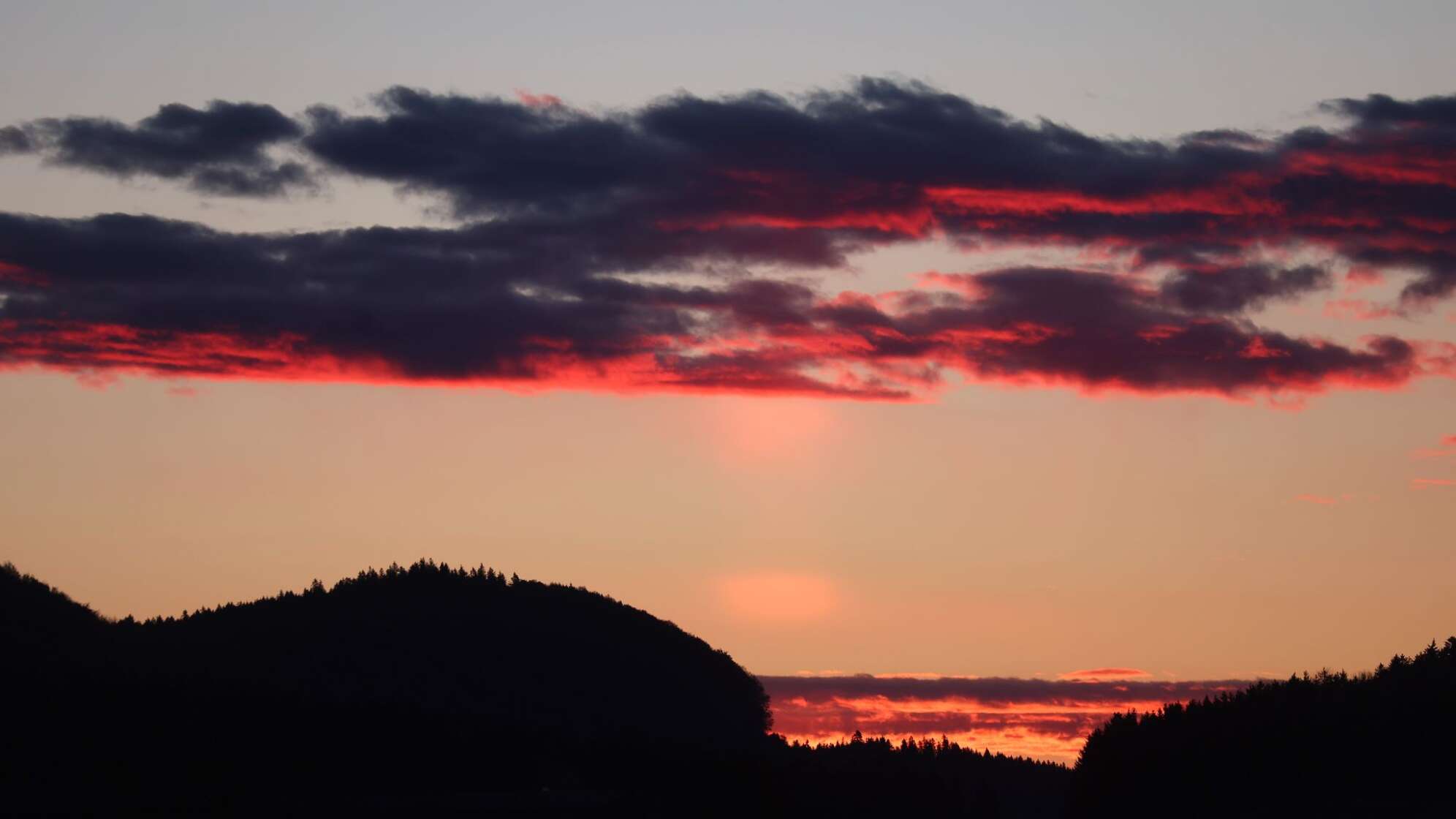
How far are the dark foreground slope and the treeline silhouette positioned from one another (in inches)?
829

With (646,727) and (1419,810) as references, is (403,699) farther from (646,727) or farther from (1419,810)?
(1419,810)

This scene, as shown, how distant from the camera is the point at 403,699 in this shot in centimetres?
13812

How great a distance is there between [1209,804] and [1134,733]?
49.0 feet

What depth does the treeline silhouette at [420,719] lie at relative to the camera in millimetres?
79312

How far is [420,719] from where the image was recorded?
109 metres

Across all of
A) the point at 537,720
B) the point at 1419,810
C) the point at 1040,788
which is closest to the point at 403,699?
the point at 537,720

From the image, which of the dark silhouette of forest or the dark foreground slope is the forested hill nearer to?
the dark silhouette of forest

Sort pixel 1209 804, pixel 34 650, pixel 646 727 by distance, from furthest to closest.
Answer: pixel 646 727 → pixel 34 650 → pixel 1209 804

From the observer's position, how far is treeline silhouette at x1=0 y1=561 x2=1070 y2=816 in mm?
79312

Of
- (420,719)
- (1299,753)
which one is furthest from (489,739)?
(1299,753)

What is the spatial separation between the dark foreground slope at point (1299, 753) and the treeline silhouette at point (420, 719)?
21.1 m

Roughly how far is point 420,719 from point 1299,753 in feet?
174

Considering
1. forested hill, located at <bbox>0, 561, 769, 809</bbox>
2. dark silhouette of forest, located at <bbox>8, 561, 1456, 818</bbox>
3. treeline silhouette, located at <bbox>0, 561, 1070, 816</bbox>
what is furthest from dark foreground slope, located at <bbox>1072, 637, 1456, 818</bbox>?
forested hill, located at <bbox>0, 561, 769, 809</bbox>

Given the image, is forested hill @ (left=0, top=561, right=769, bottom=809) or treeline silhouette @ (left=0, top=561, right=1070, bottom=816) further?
forested hill @ (left=0, top=561, right=769, bottom=809)
